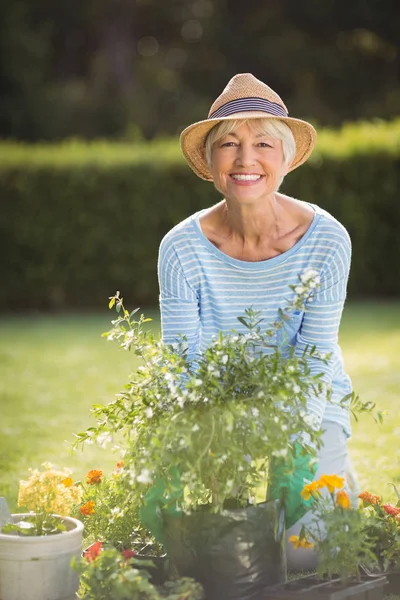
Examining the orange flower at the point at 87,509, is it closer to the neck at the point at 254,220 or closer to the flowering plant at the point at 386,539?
the flowering plant at the point at 386,539

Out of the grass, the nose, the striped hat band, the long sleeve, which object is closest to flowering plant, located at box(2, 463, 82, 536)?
the grass

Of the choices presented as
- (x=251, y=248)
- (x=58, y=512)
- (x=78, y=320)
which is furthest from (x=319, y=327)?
(x=78, y=320)

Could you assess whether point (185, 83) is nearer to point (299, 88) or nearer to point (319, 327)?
point (299, 88)

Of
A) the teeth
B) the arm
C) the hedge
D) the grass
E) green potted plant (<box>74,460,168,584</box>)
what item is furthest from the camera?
the hedge

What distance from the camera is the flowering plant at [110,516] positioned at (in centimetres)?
328

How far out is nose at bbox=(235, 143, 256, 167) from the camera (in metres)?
3.29

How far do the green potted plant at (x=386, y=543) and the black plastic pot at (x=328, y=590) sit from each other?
147 mm

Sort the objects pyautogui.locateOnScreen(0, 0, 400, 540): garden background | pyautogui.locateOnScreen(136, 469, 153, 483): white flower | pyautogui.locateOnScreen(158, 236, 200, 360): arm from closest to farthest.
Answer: pyautogui.locateOnScreen(136, 469, 153, 483): white flower
pyautogui.locateOnScreen(158, 236, 200, 360): arm
pyautogui.locateOnScreen(0, 0, 400, 540): garden background

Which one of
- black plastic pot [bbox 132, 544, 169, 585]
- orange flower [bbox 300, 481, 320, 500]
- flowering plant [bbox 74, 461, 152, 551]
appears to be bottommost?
black plastic pot [bbox 132, 544, 169, 585]

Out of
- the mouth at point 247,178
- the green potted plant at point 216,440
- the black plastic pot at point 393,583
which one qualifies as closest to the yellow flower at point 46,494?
the green potted plant at point 216,440

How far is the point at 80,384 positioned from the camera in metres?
7.59

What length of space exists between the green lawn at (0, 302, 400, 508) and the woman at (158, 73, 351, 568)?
2.41 ft

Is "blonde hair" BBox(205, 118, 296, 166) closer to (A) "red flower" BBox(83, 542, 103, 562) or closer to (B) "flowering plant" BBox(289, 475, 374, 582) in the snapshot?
(B) "flowering plant" BBox(289, 475, 374, 582)

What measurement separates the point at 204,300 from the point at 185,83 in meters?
25.2
